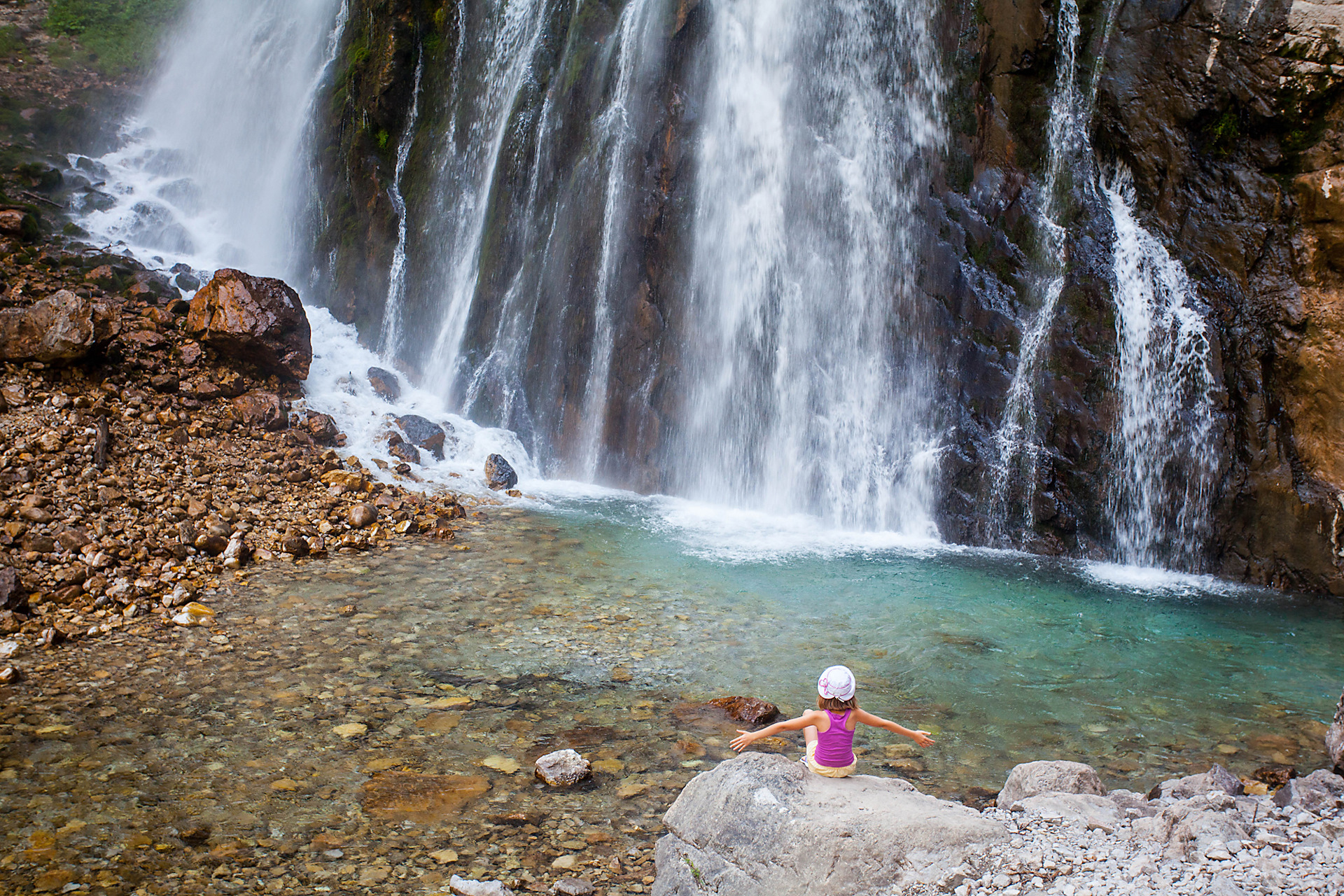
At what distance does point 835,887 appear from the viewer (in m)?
2.92

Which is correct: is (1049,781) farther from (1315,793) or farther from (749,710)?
(749,710)

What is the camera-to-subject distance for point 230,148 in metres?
22.1

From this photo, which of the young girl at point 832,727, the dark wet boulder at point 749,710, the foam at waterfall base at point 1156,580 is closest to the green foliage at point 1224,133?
the foam at waterfall base at point 1156,580

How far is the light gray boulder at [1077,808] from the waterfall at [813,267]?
8.25m

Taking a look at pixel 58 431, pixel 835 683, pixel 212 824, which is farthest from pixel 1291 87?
pixel 58 431

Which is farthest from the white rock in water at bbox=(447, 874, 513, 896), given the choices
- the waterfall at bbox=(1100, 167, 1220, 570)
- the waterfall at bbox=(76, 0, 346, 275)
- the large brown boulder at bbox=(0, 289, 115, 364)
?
the waterfall at bbox=(76, 0, 346, 275)

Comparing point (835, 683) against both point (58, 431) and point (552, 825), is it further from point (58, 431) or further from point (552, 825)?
point (58, 431)

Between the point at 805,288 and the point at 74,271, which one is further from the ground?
the point at 805,288

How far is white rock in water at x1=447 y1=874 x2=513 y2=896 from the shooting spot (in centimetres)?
338

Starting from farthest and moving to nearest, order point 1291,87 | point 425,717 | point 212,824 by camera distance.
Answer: point 1291,87, point 425,717, point 212,824

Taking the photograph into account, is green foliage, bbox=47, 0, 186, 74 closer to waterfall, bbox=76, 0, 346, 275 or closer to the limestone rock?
waterfall, bbox=76, 0, 346, 275

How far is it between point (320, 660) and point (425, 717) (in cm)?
123

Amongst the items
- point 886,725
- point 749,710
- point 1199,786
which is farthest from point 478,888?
point 1199,786

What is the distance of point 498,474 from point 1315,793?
10.7 m
